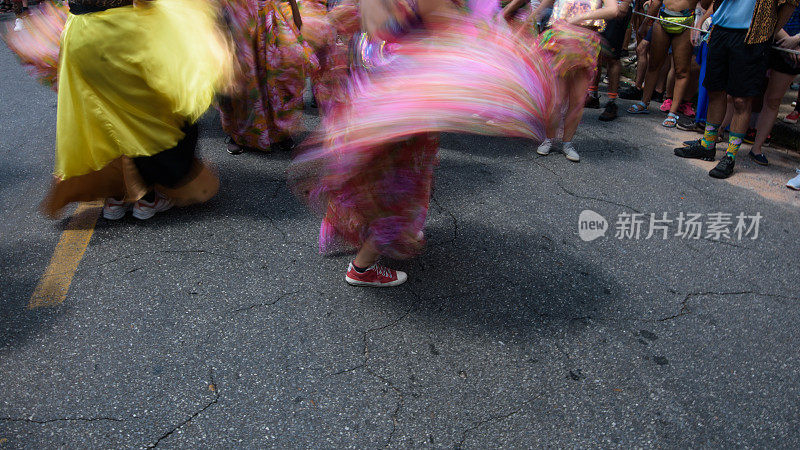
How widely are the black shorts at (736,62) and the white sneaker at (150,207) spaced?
14.0ft

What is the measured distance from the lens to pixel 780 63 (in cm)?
392

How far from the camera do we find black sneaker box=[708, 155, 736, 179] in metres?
4.10

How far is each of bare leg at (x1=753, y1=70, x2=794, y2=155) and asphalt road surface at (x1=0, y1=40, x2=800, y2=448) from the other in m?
1.02

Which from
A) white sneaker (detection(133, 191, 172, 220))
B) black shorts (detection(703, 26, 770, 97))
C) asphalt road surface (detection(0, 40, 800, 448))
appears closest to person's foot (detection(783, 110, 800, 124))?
black shorts (detection(703, 26, 770, 97))

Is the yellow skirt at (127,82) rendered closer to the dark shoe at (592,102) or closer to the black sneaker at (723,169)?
the black sneaker at (723,169)

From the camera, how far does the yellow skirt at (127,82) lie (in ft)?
8.66

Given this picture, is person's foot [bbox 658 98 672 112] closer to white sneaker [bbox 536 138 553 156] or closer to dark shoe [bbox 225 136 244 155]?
white sneaker [bbox 536 138 553 156]

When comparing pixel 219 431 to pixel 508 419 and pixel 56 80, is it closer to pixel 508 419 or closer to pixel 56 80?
pixel 508 419

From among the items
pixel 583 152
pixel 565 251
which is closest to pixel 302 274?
pixel 565 251

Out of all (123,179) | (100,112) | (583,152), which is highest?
(100,112)

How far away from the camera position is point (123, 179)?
9.92 ft

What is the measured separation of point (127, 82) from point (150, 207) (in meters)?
0.78

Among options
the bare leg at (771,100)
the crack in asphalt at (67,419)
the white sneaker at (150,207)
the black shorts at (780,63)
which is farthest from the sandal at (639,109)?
the crack in asphalt at (67,419)

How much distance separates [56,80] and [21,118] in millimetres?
2474
